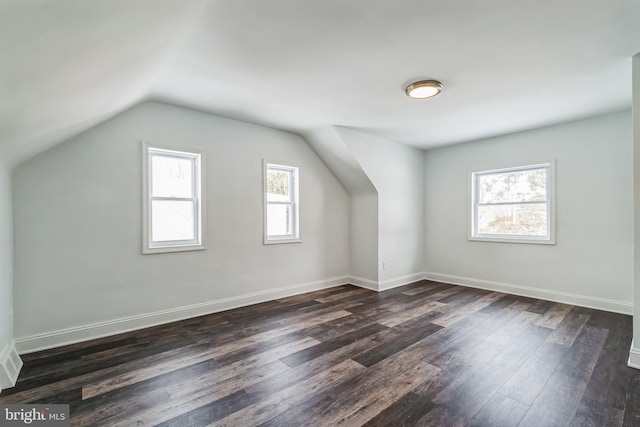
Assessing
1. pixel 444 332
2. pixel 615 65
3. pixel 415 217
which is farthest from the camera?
pixel 415 217

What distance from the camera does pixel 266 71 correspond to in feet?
8.41

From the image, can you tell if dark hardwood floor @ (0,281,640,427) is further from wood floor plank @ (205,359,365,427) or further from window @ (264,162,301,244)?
window @ (264,162,301,244)

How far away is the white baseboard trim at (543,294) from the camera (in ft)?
11.8

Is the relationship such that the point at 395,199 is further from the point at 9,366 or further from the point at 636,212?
the point at 9,366

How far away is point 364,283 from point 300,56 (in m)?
3.71

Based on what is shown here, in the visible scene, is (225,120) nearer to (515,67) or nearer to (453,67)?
(453,67)

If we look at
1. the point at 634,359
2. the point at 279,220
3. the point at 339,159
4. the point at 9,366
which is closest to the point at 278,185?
the point at 279,220

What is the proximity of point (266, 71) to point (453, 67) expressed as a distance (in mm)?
1631

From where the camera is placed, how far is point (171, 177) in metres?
3.49

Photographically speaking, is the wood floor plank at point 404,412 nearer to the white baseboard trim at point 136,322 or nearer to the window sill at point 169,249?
the white baseboard trim at point 136,322

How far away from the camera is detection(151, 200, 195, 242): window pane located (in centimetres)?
337

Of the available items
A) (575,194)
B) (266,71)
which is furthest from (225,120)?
(575,194)

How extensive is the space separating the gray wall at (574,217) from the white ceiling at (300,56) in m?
0.56

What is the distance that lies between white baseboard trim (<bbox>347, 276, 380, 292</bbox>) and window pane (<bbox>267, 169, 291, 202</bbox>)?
1.87m
